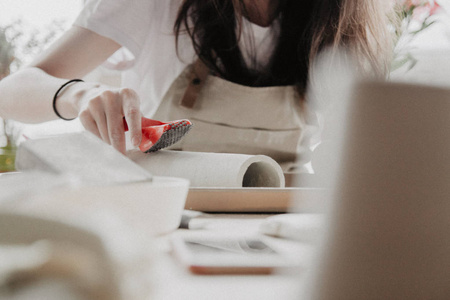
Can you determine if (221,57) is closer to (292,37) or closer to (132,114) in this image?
(292,37)

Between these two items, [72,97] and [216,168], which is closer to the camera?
[216,168]

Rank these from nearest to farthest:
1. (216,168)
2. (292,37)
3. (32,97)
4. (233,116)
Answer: (216,168) < (32,97) < (233,116) < (292,37)

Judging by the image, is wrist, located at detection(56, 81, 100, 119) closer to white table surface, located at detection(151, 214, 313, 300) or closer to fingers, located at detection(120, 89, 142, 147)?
fingers, located at detection(120, 89, 142, 147)

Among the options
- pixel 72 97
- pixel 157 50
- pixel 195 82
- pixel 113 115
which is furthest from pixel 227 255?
pixel 157 50

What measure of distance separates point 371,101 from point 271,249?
0.42ft

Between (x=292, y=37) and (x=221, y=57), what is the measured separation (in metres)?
0.20

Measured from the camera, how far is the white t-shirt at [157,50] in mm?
965

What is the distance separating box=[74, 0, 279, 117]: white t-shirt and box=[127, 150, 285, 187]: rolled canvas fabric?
→ 49cm

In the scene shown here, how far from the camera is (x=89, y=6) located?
0.90 meters

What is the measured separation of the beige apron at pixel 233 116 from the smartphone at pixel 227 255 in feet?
2.25

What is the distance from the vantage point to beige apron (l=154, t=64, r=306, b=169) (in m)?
0.94

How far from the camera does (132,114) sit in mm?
524

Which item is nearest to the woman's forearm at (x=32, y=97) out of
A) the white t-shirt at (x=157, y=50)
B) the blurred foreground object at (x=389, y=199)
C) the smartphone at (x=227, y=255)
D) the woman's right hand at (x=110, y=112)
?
the woman's right hand at (x=110, y=112)

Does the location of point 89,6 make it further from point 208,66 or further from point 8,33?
point 8,33
